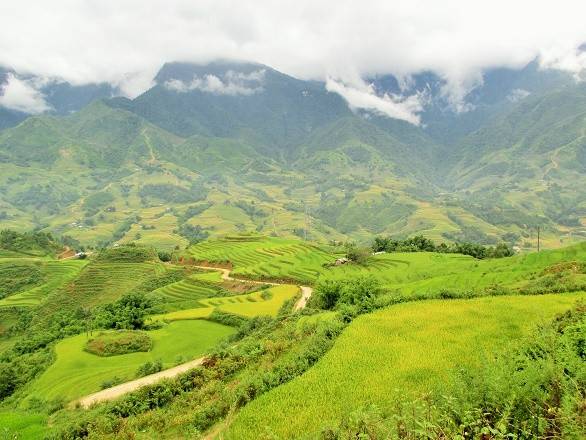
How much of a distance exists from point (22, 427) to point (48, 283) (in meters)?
83.7

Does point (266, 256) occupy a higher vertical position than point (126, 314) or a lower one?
higher

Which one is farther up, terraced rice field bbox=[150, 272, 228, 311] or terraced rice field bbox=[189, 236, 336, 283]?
terraced rice field bbox=[189, 236, 336, 283]

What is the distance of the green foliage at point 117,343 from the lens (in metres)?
42.1

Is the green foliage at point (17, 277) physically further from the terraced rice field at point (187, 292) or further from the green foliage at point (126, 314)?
the green foliage at point (126, 314)

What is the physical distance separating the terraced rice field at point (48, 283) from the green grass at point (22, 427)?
205ft

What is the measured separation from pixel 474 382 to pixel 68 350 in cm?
4275

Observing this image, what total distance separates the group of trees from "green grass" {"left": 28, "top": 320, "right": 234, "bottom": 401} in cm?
5270

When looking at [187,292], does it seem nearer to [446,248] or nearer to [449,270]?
[449,270]

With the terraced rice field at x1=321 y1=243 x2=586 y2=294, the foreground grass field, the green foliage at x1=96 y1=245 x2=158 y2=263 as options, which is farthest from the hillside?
the green foliage at x1=96 y1=245 x2=158 y2=263

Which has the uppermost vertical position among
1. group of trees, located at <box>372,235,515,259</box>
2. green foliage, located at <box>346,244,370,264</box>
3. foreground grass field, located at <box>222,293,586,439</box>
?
group of trees, located at <box>372,235,515,259</box>

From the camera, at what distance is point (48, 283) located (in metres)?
95.6

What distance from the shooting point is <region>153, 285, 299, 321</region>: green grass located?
53.8 metres

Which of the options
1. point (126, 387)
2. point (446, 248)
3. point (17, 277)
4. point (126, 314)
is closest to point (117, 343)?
point (126, 314)

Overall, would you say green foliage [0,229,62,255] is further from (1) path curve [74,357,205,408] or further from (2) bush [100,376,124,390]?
(1) path curve [74,357,205,408]
